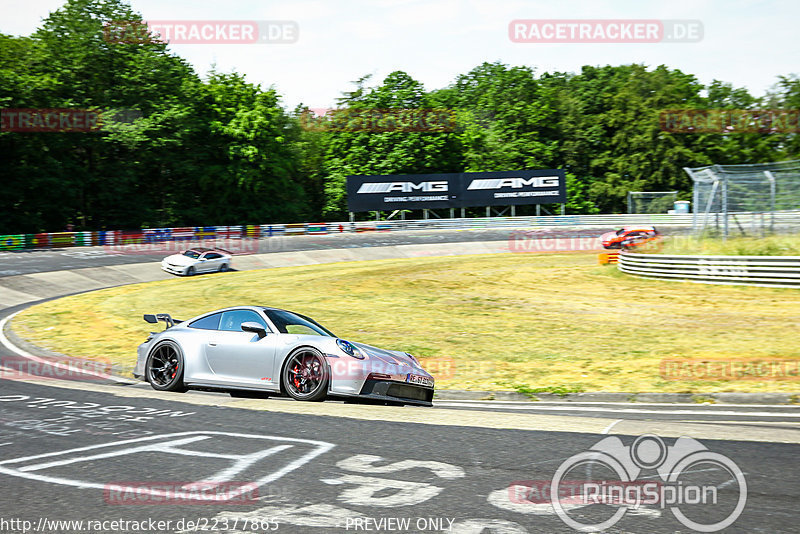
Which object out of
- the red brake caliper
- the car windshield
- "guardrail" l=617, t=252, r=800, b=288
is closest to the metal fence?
"guardrail" l=617, t=252, r=800, b=288

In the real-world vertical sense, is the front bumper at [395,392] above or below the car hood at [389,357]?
below

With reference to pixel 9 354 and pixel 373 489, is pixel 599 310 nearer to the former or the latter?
pixel 9 354

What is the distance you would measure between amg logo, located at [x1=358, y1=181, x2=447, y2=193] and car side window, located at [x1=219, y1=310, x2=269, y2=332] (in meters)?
48.3

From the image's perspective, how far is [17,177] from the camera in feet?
170

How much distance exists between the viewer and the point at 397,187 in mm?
58656

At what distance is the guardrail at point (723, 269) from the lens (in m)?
22.1

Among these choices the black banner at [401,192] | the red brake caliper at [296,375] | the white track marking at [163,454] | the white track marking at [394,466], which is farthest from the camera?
the black banner at [401,192]

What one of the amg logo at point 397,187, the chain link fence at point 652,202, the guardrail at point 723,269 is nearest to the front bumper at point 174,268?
the guardrail at point 723,269

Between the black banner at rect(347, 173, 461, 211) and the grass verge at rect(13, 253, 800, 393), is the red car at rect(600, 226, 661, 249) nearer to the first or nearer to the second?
the grass verge at rect(13, 253, 800, 393)

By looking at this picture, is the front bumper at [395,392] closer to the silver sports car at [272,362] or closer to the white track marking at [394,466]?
the silver sports car at [272,362]

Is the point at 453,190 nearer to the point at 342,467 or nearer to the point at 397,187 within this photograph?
the point at 397,187

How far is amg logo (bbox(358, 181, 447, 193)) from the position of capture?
5847 cm

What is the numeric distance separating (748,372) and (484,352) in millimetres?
4949

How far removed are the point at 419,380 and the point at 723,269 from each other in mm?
17300
